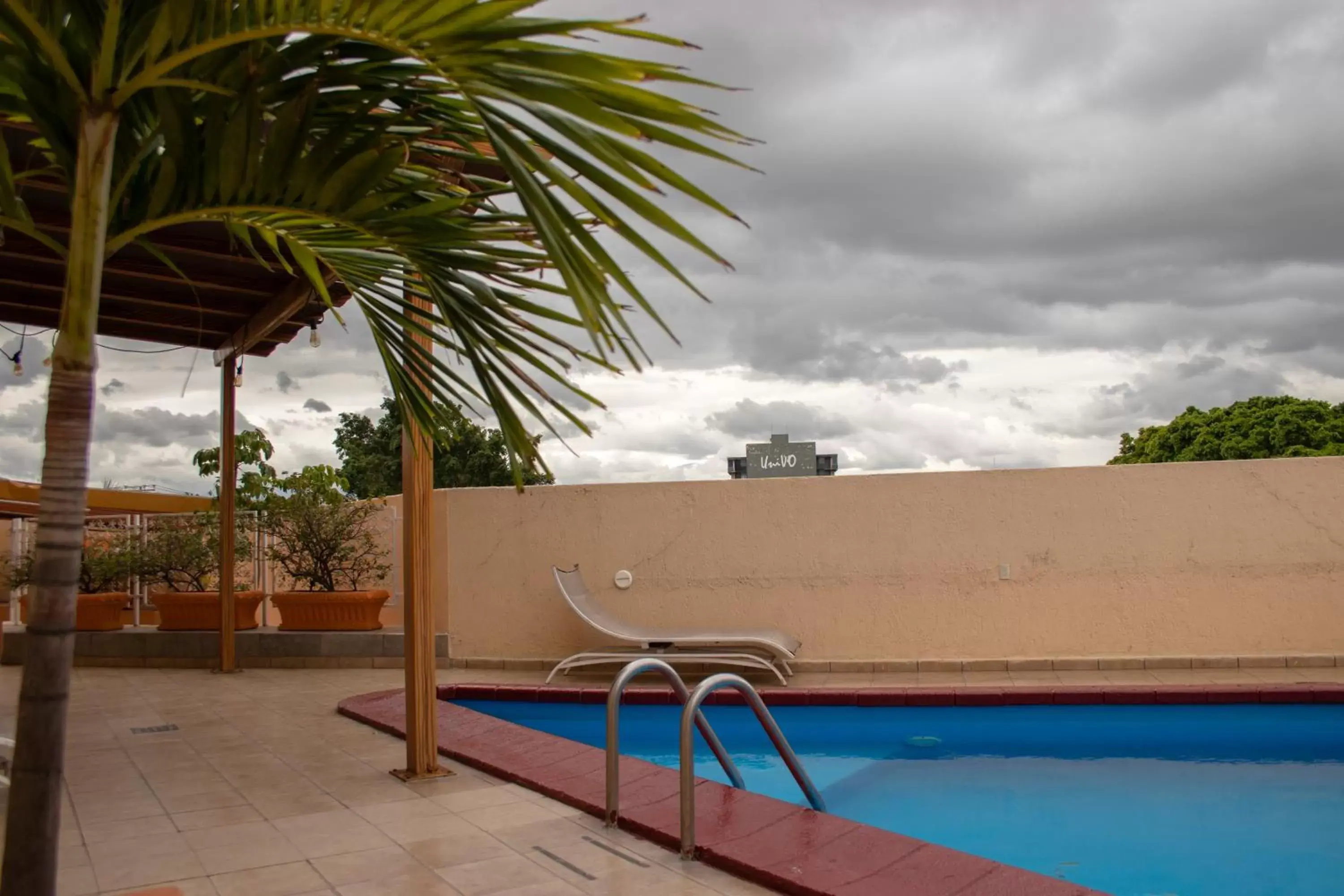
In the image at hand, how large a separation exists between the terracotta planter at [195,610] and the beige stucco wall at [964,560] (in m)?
2.81

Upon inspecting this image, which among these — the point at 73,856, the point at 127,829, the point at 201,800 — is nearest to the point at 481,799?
the point at 201,800

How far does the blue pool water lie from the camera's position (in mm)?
4590

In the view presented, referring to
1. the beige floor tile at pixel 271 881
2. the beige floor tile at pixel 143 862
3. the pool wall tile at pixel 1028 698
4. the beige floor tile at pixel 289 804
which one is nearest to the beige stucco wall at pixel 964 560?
the pool wall tile at pixel 1028 698

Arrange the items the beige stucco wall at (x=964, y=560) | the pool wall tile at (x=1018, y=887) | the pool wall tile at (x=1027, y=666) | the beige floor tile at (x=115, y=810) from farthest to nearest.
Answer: the beige stucco wall at (x=964, y=560), the pool wall tile at (x=1027, y=666), the beige floor tile at (x=115, y=810), the pool wall tile at (x=1018, y=887)

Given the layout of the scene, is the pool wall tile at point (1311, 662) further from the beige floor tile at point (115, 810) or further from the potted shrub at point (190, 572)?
the potted shrub at point (190, 572)

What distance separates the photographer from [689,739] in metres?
3.58

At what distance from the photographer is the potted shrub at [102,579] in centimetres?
1041

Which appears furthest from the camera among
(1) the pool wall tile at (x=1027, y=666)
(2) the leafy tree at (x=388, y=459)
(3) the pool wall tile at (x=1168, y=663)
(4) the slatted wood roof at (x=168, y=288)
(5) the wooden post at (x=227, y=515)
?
(2) the leafy tree at (x=388, y=459)

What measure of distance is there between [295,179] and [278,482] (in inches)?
348

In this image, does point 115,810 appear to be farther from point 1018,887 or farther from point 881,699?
point 881,699

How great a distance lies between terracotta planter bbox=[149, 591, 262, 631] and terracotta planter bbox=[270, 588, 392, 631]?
758 mm

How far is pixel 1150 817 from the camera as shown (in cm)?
516

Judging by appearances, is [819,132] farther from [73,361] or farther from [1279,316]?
[1279,316]

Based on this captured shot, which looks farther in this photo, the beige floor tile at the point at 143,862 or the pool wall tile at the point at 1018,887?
the beige floor tile at the point at 143,862
